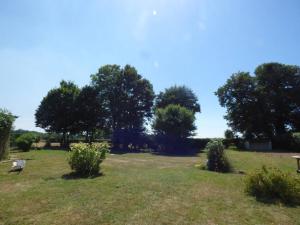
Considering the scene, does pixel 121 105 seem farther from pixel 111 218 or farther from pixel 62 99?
pixel 111 218

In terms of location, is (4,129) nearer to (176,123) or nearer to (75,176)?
(75,176)

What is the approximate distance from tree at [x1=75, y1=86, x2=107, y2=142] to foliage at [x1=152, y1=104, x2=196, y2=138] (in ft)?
39.3

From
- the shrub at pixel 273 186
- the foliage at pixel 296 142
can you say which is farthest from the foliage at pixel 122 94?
the shrub at pixel 273 186

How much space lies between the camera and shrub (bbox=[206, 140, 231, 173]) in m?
14.0

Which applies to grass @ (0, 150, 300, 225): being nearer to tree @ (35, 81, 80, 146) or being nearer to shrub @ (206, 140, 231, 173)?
shrub @ (206, 140, 231, 173)

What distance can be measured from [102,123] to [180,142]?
1502 cm

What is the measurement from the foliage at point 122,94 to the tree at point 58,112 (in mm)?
5443

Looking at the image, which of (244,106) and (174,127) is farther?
(244,106)

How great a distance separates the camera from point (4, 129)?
16.9 m

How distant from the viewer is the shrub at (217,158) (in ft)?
46.0

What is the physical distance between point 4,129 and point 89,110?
21.9 m

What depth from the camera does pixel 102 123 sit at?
136 feet

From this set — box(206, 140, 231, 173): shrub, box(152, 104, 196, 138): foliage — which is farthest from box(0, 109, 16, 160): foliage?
box(152, 104, 196, 138): foliage

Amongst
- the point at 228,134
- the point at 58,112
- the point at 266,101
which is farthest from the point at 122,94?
the point at 266,101
